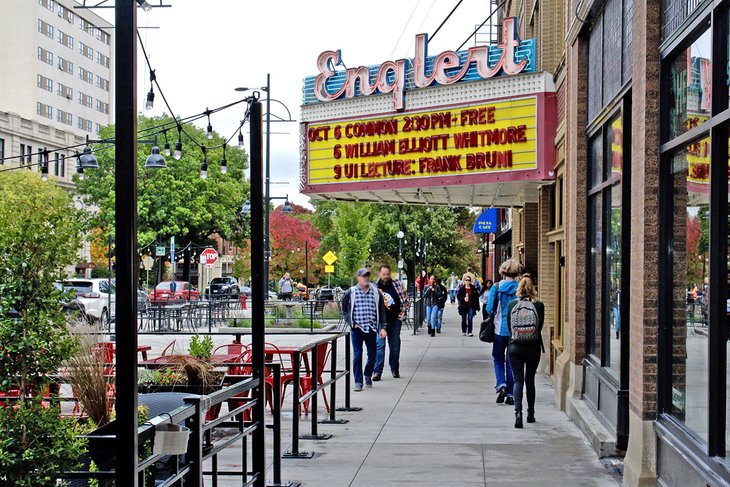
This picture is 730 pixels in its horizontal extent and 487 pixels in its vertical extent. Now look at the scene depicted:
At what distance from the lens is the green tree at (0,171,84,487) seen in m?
3.97

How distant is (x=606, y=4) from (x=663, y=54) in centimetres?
351

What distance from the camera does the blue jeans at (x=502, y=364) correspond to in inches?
502

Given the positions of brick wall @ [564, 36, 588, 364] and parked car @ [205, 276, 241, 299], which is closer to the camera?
brick wall @ [564, 36, 588, 364]

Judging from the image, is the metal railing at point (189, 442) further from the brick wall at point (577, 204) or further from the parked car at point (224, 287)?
the parked car at point (224, 287)

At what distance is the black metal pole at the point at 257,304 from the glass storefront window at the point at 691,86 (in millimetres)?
3014

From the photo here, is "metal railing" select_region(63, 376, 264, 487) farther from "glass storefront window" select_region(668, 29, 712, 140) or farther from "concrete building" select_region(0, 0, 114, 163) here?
"concrete building" select_region(0, 0, 114, 163)

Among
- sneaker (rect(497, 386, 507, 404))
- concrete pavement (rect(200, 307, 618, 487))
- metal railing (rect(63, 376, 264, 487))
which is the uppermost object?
metal railing (rect(63, 376, 264, 487))

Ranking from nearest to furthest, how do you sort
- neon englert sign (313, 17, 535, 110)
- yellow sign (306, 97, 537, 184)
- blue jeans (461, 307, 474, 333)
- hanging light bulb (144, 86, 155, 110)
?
neon englert sign (313, 17, 535, 110) → yellow sign (306, 97, 537, 184) → hanging light bulb (144, 86, 155, 110) → blue jeans (461, 307, 474, 333)

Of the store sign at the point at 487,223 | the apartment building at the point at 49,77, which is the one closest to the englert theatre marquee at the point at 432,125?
the store sign at the point at 487,223

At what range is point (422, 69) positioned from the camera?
16.0 m

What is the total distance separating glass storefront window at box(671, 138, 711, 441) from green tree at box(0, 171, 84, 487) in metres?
3.69

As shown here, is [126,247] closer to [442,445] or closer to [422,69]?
[442,445]

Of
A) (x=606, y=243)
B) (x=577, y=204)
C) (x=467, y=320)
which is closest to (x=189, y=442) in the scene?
(x=606, y=243)

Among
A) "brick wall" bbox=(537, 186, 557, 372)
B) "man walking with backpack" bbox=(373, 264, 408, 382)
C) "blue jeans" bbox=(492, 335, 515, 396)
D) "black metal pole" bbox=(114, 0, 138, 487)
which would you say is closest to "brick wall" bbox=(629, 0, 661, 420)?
"black metal pole" bbox=(114, 0, 138, 487)
